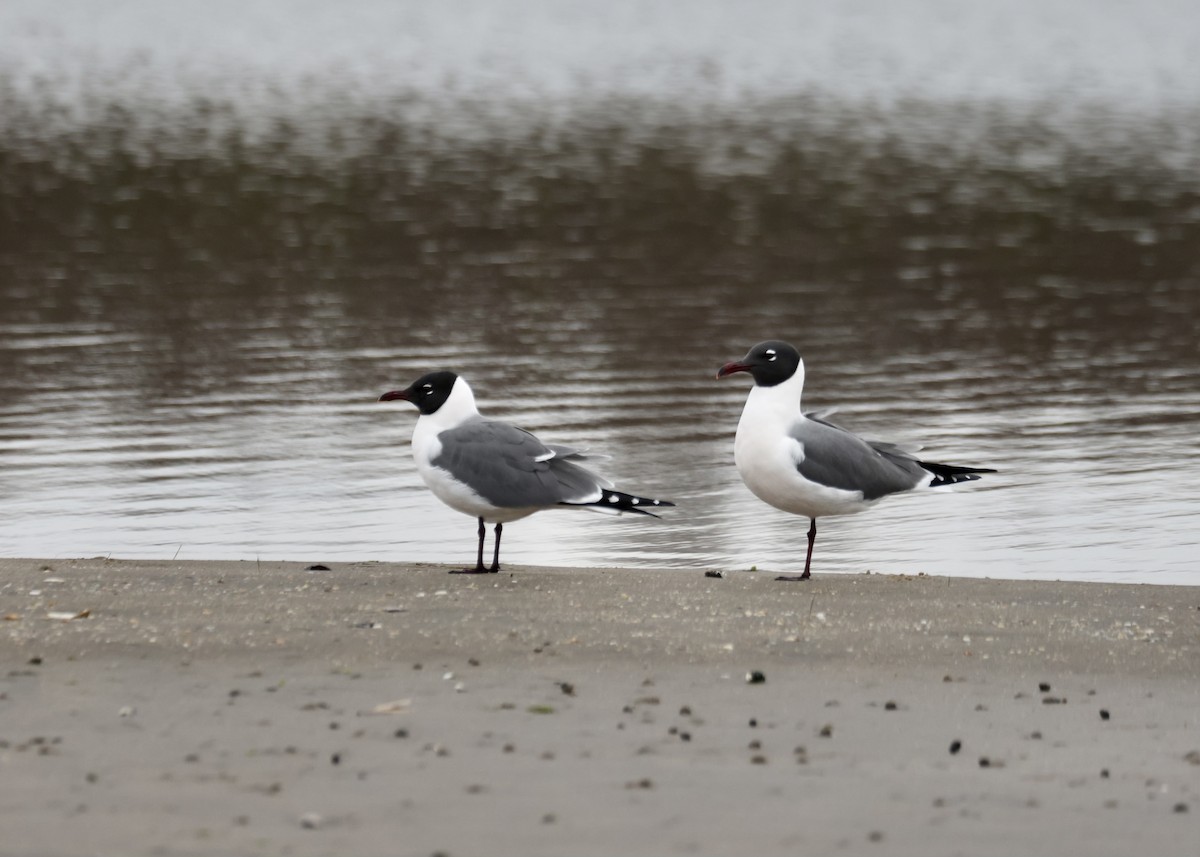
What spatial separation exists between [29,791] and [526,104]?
44.0m

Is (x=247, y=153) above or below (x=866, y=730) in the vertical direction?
below

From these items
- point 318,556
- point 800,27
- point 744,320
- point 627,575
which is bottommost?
point 800,27

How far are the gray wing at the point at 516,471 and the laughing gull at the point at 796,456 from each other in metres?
0.84

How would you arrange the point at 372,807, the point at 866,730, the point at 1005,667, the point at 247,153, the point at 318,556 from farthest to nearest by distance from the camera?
the point at 247,153
the point at 318,556
the point at 1005,667
the point at 866,730
the point at 372,807

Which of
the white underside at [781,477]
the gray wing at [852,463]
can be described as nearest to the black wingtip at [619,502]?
the white underside at [781,477]

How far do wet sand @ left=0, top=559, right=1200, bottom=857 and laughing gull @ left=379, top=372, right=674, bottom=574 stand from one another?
1.31ft

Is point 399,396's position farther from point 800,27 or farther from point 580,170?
point 800,27

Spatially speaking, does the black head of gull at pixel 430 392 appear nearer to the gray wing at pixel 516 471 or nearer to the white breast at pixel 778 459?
the gray wing at pixel 516 471

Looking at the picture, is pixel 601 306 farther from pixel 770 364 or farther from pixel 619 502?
pixel 619 502

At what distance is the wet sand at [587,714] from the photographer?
558 cm

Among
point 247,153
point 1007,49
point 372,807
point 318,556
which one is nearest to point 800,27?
point 1007,49

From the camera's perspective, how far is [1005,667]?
768cm

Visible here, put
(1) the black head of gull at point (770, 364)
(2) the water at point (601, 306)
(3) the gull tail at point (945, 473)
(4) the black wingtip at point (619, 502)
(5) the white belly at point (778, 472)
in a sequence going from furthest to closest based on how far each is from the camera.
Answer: (2) the water at point (601, 306)
(3) the gull tail at point (945, 473)
(1) the black head of gull at point (770, 364)
(5) the white belly at point (778, 472)
(4) the black wingtip at point (619, 502)

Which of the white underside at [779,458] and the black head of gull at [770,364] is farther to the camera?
the black head of gull at [770,364]
